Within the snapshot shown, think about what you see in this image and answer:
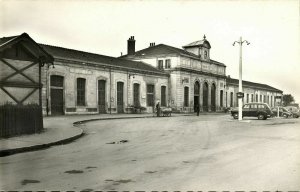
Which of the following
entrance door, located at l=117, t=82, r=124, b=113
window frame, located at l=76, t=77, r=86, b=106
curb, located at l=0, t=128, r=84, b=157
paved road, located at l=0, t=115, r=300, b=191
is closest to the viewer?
paved road, located at l=0, t=115, r=300, b=191

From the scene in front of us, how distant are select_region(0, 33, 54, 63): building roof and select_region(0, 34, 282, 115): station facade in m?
0.20

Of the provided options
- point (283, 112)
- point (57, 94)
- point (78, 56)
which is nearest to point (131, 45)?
point (78, 56)

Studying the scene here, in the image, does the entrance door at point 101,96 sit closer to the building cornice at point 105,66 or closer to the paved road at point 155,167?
the building cornice at point 105,66

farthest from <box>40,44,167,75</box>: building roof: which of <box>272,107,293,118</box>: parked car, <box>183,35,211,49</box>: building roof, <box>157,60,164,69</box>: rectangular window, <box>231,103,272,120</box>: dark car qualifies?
<box>272,107,293,118</box>: parked car

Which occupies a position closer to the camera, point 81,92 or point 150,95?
point 81,92

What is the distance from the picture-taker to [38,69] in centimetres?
1577

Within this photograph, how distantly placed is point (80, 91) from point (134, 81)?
7629mm

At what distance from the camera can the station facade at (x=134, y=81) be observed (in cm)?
2845

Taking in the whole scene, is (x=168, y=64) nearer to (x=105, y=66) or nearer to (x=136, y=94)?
(x=136, y=94)

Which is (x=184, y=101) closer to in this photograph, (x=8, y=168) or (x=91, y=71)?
(x=91, y=71)

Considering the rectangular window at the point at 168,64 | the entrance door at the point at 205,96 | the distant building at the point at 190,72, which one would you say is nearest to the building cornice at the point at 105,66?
the rectangular window at the point at 168,64

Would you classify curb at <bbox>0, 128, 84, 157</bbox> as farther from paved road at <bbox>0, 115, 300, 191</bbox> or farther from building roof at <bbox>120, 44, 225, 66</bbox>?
building roof at <bbox>120, 44, 225, 66</bbox>

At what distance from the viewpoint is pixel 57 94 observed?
28.1 meters

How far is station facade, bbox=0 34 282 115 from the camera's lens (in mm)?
28453
